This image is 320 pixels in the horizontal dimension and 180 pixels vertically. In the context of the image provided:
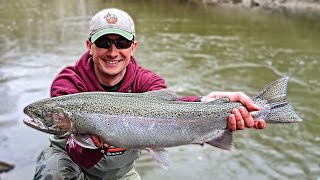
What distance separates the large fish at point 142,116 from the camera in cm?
340

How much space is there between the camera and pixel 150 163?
7.07 meters

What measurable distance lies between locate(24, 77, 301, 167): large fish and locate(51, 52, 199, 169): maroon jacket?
1.39 ft

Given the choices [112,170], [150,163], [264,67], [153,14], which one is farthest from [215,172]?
[153,14]

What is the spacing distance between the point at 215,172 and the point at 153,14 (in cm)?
1739

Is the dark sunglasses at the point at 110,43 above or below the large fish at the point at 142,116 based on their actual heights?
above

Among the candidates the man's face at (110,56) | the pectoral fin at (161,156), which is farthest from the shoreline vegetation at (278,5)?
the pectoral fin at (161,156)

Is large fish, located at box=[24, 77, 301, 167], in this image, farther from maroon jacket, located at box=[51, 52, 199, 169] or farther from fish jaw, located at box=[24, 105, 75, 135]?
maroon jacket, located at box=[51, 52, 199, 169]

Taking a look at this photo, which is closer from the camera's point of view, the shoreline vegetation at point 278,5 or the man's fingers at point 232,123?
the man's fingers at point 232,123

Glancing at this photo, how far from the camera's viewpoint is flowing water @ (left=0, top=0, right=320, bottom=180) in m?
7.24

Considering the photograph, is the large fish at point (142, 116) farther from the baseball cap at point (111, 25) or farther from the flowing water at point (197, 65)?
the flowing water at point (197, 65)

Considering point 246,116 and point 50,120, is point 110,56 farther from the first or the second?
point 246,116

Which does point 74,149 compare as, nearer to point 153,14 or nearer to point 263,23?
point 263,23

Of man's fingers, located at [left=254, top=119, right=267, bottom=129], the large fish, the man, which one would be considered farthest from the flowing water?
man's fingers, located at [left=254, top=119, right=267, bottom=129]

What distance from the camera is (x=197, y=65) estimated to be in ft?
43.8
